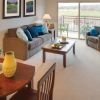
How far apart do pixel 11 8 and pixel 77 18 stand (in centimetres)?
354

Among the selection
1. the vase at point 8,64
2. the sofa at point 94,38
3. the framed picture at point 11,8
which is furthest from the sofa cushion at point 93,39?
the vase at point 8,64

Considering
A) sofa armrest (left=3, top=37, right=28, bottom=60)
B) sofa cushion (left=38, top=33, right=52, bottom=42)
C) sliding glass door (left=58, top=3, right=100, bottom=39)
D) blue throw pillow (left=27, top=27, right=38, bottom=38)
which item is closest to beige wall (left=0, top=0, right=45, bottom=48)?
sofa armrest (left=3, top=37, right=28, bottom=60)

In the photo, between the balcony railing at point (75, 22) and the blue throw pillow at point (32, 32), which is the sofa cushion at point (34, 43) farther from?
the balcony railing at point (75, 22)

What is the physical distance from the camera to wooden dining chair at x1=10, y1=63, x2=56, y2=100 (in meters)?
1.66

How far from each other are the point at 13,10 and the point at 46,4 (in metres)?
Answer: 2.89

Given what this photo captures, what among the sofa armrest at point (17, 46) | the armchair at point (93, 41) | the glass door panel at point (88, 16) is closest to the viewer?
the sofa armrest at point (17, 46)

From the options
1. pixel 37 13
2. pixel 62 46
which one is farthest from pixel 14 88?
pixel 37 13

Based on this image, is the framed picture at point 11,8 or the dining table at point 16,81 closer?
the dining table at point 16,81

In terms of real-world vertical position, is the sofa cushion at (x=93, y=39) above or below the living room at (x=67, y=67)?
above

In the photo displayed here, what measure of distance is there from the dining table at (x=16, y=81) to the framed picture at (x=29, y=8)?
4785 mm

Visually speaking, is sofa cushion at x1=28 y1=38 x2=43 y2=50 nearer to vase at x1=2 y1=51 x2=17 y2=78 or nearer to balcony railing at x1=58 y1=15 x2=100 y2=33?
balcony railing at x1=58 y1=15 x2=100 y2=33

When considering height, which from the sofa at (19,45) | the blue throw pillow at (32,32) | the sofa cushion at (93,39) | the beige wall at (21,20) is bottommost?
the sofa at (19,45)

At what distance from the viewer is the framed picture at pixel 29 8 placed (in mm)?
6661

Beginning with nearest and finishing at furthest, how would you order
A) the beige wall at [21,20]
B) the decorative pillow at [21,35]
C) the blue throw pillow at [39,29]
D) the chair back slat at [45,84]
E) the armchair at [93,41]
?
the chair back slat at [45,84] < the decorative pillow at [21,35] < the beige wall at [21,20] < the armchair at [93,41] < the blue throw pillow at [39,29]
